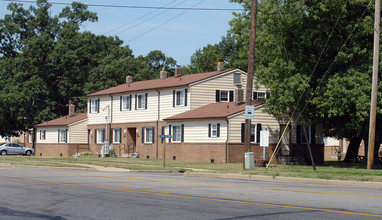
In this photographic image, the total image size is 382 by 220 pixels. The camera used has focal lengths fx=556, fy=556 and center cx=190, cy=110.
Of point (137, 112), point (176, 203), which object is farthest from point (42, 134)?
point (176, 203)

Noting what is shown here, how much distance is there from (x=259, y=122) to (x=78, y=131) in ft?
74.9

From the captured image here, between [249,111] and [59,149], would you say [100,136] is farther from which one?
[249,111]

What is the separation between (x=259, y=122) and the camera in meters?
41.9

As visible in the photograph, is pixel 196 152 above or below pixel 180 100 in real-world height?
below

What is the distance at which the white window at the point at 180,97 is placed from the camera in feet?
151

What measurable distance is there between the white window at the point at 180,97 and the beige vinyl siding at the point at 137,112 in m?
2.45

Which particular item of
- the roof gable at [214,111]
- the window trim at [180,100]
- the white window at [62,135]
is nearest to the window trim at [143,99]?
the window trim at [180,100]

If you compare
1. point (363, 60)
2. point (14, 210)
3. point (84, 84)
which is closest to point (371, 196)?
point (14, 210)

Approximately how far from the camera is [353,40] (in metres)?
34.5

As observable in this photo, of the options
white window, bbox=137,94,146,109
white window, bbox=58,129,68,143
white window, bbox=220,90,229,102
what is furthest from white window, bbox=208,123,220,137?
white window, bbox=58,129,68,143

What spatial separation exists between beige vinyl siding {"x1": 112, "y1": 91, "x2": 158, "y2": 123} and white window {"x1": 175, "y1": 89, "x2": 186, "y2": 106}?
96.4 inches

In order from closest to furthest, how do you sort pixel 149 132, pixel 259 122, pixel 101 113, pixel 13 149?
1. pixel 259 122
2. pixel 149 132
3. pixel 101 113
4. pixel 13 149

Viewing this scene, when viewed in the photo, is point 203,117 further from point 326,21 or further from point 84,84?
point 84,84

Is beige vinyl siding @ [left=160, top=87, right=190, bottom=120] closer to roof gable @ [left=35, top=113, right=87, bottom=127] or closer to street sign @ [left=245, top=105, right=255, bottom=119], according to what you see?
roof gable @ [left=35, top=113, right=87, bottom=127]
